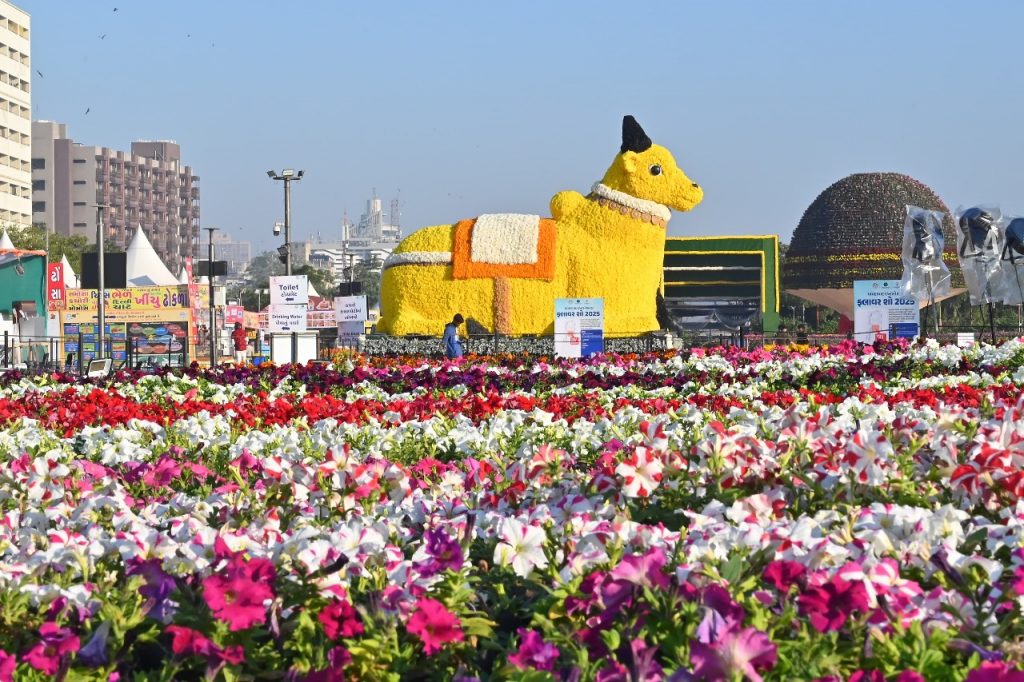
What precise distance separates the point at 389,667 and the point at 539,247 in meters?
28.6

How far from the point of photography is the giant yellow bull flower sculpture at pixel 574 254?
32031 mm

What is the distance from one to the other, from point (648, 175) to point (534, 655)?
28.9 metres

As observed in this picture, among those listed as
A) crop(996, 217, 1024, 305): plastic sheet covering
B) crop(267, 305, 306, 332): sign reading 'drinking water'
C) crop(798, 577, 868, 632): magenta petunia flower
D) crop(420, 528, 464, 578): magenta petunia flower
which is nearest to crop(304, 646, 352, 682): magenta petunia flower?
crop(420, 528, 464, 578): magenta petunia flower

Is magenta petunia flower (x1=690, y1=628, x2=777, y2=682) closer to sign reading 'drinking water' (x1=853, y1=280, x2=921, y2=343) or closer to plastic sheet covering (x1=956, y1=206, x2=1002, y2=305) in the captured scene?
sign reading 'drinking water' (x1=853, y1=280, x2=921, y2=343)

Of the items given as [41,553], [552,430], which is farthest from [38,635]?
[552,430]

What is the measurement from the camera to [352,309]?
33.3m

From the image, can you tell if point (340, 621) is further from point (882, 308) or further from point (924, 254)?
point (924, 254)

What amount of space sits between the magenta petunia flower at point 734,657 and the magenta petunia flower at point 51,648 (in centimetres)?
159

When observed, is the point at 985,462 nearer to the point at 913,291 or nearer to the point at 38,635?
the point at 38,635

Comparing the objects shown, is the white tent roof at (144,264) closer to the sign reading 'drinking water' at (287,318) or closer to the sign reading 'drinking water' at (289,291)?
the sign reading 'drinking water' at (289,291)

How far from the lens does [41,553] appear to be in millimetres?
4738

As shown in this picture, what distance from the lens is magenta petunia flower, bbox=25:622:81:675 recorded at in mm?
3658

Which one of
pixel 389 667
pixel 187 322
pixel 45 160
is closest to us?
pixel 389 667

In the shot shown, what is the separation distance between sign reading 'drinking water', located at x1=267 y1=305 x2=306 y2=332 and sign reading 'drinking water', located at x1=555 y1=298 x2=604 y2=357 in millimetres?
5434
